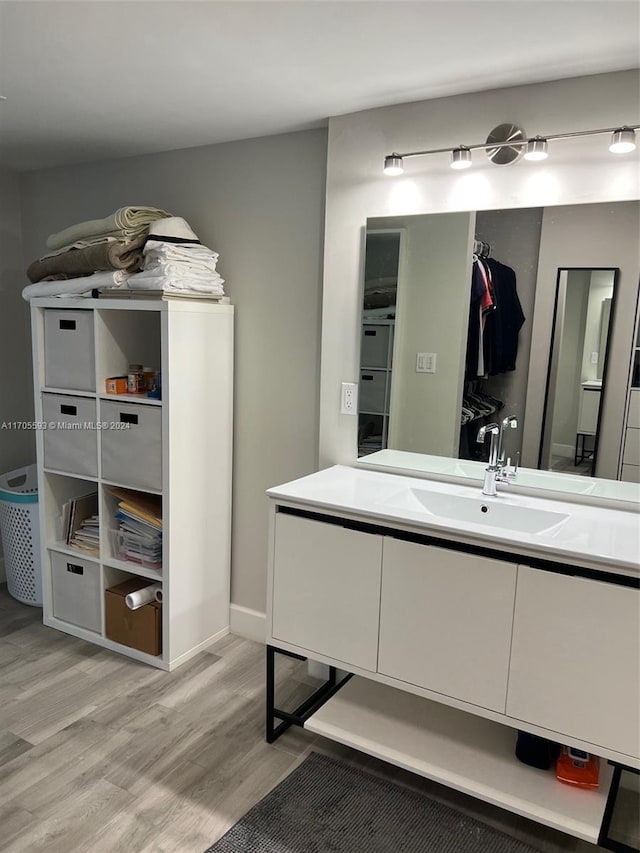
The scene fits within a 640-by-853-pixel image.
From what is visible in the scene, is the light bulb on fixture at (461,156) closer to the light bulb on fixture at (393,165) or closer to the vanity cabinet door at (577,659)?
the light bulb on fixture at (393,165)

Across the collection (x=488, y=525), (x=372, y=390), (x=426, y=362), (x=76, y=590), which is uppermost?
(x=426, y=362)

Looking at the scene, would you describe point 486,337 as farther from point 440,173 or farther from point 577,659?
point 577,659

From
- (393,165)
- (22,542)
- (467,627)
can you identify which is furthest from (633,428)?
(22,542)

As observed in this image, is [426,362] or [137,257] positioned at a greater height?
[137,257]

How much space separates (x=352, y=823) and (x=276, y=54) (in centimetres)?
233

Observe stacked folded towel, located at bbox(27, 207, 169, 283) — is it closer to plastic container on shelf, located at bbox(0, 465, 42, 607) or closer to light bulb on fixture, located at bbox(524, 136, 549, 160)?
plastic container on shelf, located at bbox(0, 465, 42, 607)

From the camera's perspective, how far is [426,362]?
2396mm

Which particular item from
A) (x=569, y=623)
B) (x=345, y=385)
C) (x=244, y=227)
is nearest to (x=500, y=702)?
(x=569, y=623)

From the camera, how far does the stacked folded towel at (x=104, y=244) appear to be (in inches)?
103

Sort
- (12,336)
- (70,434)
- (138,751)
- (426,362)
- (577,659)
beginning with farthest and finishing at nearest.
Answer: (12,336), (70,434), (426,362), (138,751), (577,659)

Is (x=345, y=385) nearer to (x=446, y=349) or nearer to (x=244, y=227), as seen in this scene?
(x=446, y=349)

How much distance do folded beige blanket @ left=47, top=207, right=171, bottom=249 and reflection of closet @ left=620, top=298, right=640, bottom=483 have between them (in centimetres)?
196

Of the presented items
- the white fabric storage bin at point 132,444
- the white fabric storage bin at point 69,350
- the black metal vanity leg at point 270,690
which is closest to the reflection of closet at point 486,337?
the black metal vanity leg at point 270,690

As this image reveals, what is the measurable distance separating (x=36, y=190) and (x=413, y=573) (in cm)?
304
